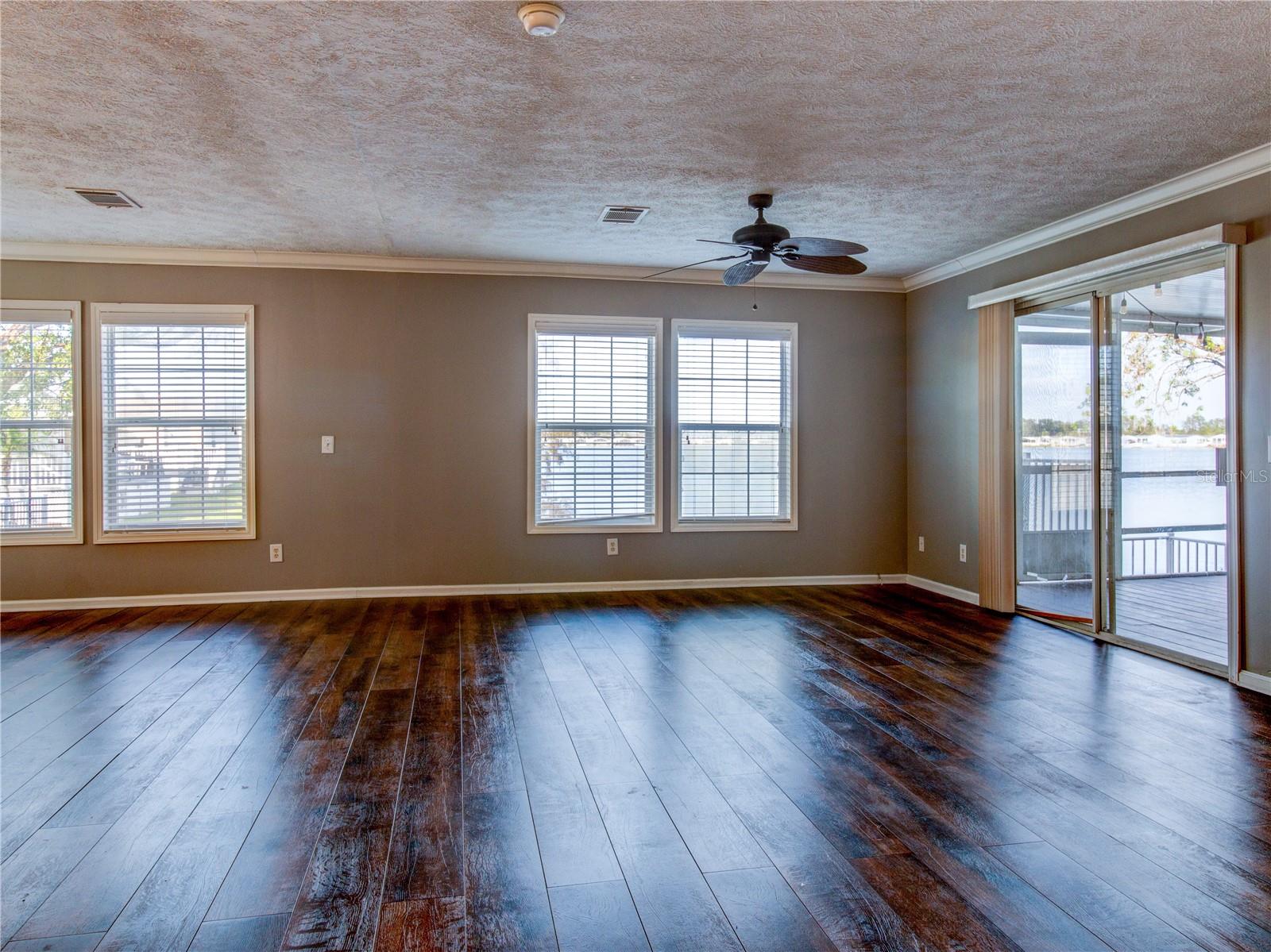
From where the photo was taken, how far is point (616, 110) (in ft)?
10.5

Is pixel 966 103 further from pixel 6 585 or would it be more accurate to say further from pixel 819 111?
pixel 6 585

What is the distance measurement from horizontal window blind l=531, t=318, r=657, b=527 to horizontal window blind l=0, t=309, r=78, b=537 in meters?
3.23

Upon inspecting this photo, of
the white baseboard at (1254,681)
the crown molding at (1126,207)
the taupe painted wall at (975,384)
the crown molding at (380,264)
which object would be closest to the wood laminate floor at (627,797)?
the white baseboard at (1254,681)

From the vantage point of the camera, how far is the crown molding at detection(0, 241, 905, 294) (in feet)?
17.6

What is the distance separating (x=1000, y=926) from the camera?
1.79 metres

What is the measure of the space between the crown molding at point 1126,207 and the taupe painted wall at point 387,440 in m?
1.45

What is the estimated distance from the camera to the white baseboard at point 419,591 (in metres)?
5.45

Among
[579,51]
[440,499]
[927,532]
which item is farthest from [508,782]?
[927,532]

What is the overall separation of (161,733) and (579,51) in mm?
3027

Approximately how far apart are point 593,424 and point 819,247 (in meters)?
2.48

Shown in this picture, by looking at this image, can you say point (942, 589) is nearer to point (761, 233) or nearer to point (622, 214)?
point (761, 233)

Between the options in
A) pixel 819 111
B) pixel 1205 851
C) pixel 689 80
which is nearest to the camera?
pixel 1205 851

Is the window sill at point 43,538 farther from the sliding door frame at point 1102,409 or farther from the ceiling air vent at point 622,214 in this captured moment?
the sliding door frame at point 1102,409

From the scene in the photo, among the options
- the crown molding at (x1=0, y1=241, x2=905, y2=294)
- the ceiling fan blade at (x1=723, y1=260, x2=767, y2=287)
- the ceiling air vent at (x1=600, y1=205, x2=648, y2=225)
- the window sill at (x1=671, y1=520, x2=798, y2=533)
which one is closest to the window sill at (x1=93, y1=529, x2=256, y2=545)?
the crown molding at (x1=0, y1=241, x2=905, y2=294)
